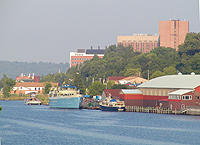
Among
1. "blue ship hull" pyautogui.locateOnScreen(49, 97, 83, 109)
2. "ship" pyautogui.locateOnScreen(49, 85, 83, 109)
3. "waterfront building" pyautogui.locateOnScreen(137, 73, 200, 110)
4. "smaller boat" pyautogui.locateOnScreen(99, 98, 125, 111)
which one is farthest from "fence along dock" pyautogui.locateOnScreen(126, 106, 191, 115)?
"ship" pyautogui.locateOnScreen(49, 85, 83, 109)

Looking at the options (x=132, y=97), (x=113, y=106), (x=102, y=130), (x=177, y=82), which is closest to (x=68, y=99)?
(x=113, y=106)

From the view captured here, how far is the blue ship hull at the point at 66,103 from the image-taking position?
13312 cm

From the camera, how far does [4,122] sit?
9369 centimetres

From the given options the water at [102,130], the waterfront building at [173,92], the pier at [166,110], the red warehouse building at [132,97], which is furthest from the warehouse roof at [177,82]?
the water at [102,130]

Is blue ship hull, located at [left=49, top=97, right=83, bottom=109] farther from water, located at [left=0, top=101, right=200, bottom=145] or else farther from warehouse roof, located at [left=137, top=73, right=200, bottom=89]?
water, located at [left=0, top=101, right=200, bottom=145]

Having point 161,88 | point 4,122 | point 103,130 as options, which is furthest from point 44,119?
point 161,88

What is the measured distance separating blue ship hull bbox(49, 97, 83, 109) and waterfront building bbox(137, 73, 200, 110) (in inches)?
776

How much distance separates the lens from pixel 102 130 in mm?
80250

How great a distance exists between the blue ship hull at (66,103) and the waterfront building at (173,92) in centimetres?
1971

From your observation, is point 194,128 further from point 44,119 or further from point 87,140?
point 44,119

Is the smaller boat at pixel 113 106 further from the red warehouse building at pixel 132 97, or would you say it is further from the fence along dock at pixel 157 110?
the red warehouse building at pixel 132 97

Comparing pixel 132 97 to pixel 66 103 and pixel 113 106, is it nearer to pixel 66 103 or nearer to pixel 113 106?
pixel 113 106

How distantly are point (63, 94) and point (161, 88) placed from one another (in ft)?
106

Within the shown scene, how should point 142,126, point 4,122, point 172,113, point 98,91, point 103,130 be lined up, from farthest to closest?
point 98,91, point 172,113, point 4,122, point 142,126, point 103,130
